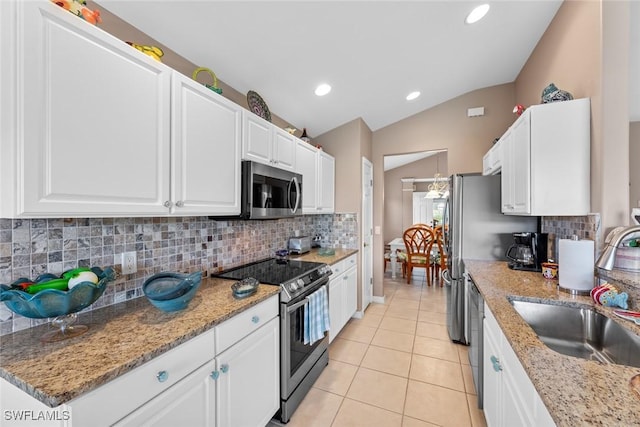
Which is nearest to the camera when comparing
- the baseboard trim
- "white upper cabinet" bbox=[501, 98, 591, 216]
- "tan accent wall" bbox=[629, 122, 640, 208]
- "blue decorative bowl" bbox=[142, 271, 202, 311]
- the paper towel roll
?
A: "blue decorative bowl" bbox=[142, 271, 202, 311]

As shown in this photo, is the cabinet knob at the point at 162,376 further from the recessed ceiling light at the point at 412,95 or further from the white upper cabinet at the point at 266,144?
the recessed ceiling light at the point at 412,95

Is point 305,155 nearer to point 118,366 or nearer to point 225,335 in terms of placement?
point 225,335

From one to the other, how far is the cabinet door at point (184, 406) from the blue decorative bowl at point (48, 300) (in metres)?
0.45

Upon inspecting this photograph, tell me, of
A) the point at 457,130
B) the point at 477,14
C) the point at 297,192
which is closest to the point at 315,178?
the point at 297,192

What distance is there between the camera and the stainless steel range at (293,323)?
1.71m

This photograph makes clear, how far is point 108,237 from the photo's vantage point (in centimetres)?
133

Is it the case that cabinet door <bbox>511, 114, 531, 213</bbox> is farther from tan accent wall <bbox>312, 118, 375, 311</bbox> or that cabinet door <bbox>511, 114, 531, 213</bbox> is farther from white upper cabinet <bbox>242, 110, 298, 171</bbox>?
white upper cabinet <bbox>242, 110, 298, 171</bbox>

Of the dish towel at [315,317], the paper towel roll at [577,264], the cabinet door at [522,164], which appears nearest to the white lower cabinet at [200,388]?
the dish towel at [315,317]

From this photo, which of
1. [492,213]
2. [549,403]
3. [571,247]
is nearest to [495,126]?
[492,213]

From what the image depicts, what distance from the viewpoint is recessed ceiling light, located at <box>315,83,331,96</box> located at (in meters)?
2.51

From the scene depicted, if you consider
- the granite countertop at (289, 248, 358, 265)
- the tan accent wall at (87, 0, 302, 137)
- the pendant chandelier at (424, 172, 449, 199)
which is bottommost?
the granite countertop at (289, 248, 358, 265)

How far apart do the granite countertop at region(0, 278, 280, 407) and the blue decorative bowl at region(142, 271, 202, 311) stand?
0.19ft

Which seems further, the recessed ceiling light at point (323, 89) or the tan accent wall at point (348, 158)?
the tan accent wall at point (348, 158)

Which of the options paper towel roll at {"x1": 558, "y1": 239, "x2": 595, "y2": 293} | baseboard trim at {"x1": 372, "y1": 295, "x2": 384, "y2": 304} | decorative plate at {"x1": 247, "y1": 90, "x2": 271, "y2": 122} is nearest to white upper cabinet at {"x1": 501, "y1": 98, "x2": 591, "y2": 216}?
paper towel roll at {"x1": 558, "y1": 239, "x2": 595, "y2": 293}
